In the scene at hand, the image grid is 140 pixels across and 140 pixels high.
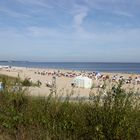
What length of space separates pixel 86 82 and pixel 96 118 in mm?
18184

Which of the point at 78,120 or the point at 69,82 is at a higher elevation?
the point at 78,120

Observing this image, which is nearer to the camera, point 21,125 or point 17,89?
point 21,125

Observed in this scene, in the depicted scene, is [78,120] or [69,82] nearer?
[78,120]

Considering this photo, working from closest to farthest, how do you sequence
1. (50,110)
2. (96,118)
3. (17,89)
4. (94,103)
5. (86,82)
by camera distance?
(96,118) → (94,103) → (50,110) → (17,89) → (86,82)

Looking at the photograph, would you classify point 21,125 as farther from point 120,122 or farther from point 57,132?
point 120,122

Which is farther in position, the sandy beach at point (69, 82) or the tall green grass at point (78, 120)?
the sandy beach at point (69, 82)

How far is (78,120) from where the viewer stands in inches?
226

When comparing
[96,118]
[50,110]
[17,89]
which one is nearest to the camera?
[96,118]

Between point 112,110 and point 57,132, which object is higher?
point 112,110

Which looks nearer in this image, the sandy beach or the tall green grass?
the tall green grass

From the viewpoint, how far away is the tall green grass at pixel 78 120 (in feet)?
16.6

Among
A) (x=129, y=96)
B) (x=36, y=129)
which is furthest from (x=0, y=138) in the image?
(x=129, y=96)

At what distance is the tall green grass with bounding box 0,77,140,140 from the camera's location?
5062mm

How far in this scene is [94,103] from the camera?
5.70 m
